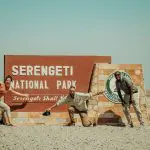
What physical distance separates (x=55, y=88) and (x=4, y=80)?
1.84 meters

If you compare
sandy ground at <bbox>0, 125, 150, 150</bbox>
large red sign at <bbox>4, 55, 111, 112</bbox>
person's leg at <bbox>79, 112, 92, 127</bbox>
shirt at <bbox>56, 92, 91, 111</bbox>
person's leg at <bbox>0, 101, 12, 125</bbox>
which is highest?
large red sign at <bbox>4, 55, 111, 112</bbox>

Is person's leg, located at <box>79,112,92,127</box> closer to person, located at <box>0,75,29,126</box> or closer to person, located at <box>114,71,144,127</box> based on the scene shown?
person, located at <box>114,71,144,127</box>

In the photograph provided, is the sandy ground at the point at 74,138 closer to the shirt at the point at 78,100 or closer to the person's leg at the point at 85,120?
the person's leg at the point at 85,120

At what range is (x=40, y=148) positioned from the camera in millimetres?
9688

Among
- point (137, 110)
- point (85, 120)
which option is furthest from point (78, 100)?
point (137, 110)

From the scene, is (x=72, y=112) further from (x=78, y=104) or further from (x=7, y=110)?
(x=7, y=110)

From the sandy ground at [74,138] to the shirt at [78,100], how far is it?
3.46 feet

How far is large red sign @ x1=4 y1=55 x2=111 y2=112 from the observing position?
50.9 feet

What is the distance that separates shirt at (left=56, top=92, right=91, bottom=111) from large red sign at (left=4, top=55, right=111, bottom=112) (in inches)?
60.1

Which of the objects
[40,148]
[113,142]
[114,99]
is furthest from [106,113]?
[40,148]

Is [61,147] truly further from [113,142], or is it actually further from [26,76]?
[26,76]

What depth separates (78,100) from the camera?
45.9ft

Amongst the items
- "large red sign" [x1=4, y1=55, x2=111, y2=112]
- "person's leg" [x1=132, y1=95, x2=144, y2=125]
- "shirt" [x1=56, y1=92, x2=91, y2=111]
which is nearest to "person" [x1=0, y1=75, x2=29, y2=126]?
"large red sign" [x1=4, y1=55, x2=111, y2=112]

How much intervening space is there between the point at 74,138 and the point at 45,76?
16.4 feet
